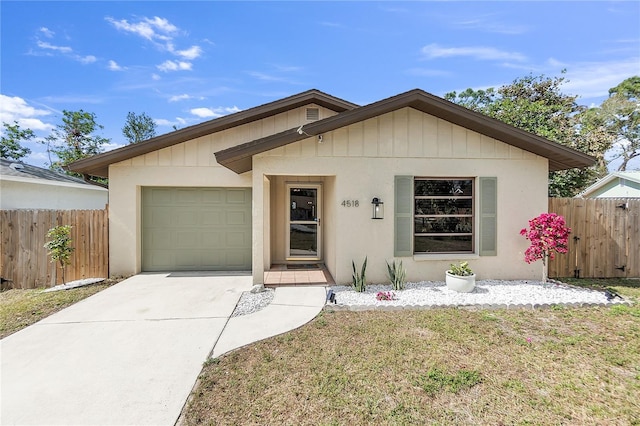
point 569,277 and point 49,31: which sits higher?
point 49,31

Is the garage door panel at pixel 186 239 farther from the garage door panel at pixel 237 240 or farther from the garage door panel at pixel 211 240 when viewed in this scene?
the garage door panel at pixel 237 240

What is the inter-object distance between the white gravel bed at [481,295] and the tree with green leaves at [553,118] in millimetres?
10451

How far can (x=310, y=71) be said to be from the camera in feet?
44.5

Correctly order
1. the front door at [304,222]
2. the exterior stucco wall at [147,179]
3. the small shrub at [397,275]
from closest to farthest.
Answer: the small shrub at [397,275] → the exterior stucco wall at [147,179] → the front door at [304,222]

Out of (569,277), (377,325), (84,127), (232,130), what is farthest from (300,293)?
(84,127)

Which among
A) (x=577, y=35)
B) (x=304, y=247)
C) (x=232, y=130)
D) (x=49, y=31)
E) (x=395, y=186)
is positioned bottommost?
(x=304, y=247)

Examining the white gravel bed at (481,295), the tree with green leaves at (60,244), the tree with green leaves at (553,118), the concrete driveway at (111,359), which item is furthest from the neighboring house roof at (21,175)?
the tree with green leaves at (553,118)

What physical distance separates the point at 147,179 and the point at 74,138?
935 inches

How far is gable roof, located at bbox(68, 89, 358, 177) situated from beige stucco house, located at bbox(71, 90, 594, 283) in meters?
0.03

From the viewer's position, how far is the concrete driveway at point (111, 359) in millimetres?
2670

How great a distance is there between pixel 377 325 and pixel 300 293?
2036 mm

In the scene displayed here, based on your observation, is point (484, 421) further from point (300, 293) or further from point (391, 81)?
point (391, 81)

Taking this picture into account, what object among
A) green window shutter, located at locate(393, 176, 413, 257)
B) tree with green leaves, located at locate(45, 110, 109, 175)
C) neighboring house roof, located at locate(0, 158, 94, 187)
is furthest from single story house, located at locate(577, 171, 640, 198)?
tree with green leaves, located at locate(45, 110, 109, 175)

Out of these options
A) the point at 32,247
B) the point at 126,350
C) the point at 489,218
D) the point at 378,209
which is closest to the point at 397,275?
the point at 378,209
